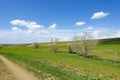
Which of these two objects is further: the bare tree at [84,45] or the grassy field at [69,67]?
the bare tree at [84,45]

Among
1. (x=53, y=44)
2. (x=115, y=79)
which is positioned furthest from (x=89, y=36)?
(x=115, y=79)

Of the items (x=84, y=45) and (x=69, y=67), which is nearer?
(x=69, y=67)

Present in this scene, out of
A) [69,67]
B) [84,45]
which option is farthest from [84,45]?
[69,67]

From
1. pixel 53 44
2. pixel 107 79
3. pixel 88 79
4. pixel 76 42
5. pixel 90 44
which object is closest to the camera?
pixel 88 79

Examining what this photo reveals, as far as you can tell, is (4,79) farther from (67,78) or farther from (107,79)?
(107,79)

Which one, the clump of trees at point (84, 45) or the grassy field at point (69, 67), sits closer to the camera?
the grassy field at point (69, 67)

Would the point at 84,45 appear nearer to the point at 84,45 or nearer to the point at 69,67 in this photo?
the point at 84,45

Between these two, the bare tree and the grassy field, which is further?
the bare tree

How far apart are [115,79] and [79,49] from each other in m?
61.5

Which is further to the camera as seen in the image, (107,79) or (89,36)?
(89,36)

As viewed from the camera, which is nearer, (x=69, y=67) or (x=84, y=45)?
(x=69, y=67)

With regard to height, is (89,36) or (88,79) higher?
(89,36)

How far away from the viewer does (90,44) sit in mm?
77625

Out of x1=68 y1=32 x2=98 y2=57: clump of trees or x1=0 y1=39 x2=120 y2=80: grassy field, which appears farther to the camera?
x1=68 y1=32 x2=98 y2=57: clump of trees
